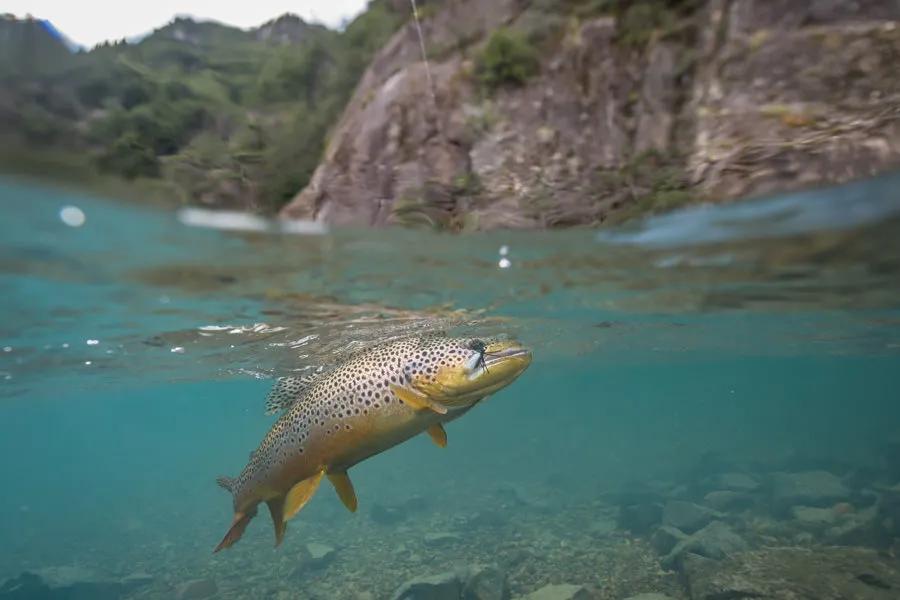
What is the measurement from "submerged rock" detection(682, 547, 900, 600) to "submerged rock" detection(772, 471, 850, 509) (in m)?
5.23

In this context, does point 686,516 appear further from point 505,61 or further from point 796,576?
point 505,61

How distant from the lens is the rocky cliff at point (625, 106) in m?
4.98

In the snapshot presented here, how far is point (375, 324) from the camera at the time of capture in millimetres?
15359

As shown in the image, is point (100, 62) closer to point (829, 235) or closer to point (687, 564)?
point (829, 235)

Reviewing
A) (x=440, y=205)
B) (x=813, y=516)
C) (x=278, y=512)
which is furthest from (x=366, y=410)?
(x=813, y=516)

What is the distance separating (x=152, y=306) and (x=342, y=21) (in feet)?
35.0

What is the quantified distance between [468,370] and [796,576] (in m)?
9.75

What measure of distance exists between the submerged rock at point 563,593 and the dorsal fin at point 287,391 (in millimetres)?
6503

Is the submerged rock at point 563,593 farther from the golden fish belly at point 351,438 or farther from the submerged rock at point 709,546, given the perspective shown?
the golden fish belly at point 351,438

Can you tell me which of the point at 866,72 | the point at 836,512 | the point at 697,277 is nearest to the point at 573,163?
the point at 866,72

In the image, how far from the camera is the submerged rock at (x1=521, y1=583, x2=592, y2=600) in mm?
10524

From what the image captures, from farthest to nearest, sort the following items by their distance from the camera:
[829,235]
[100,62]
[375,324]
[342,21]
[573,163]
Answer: [375,324] → [829,235] → [573,163] → [342,21] → [100,62]

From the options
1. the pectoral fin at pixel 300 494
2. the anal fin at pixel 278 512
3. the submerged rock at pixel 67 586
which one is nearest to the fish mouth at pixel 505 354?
the pectoral fin at pixel 300 494

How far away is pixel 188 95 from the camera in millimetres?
5254
